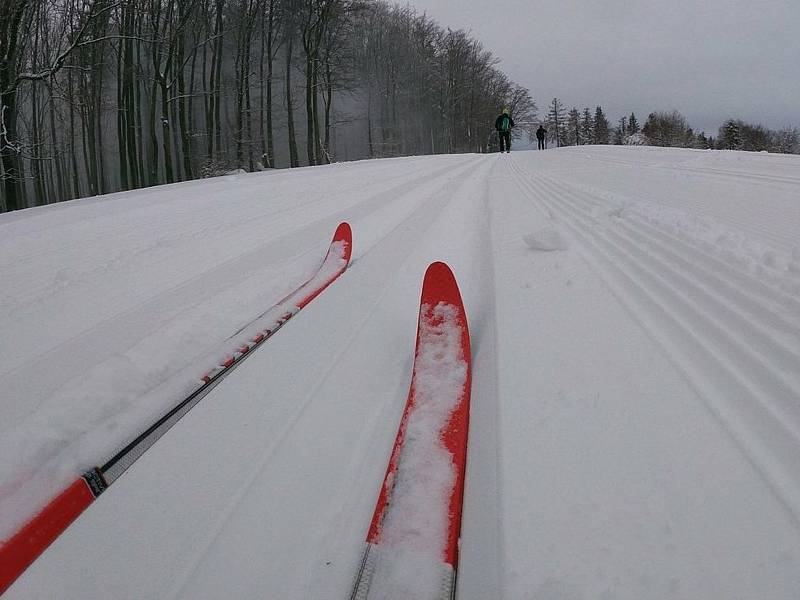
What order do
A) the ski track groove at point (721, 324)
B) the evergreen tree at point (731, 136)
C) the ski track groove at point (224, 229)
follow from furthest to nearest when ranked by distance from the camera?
the evergreen tree at point (731, 136)
the ski track groove at point (224, 229)
the ski track groove at point (721, 324)

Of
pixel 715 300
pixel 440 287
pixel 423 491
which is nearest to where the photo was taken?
pixel 423 491

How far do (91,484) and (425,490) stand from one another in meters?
0.81

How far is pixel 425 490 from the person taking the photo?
0.97 meters

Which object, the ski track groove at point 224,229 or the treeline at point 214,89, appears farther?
the treeline at point 214,89

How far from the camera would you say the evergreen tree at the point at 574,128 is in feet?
260

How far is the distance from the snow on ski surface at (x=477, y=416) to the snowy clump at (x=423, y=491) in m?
0.07

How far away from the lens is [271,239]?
3498 mm

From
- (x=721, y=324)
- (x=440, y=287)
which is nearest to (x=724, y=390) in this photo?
(x=721, y=324)

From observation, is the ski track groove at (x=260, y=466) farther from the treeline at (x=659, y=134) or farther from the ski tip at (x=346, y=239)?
the treeline at (x=659, y=134)

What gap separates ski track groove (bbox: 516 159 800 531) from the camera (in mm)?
898

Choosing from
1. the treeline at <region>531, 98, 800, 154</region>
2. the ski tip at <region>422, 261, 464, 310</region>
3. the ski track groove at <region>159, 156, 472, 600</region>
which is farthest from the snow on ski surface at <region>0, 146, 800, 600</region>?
the treeline at <region>531, 98, 800, 154</region>

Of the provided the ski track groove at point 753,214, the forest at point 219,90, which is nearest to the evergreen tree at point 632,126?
the forest at point 219,90

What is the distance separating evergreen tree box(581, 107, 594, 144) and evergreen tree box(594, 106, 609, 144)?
2.42 ft

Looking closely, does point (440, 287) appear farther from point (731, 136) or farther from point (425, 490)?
point (731, 136)
